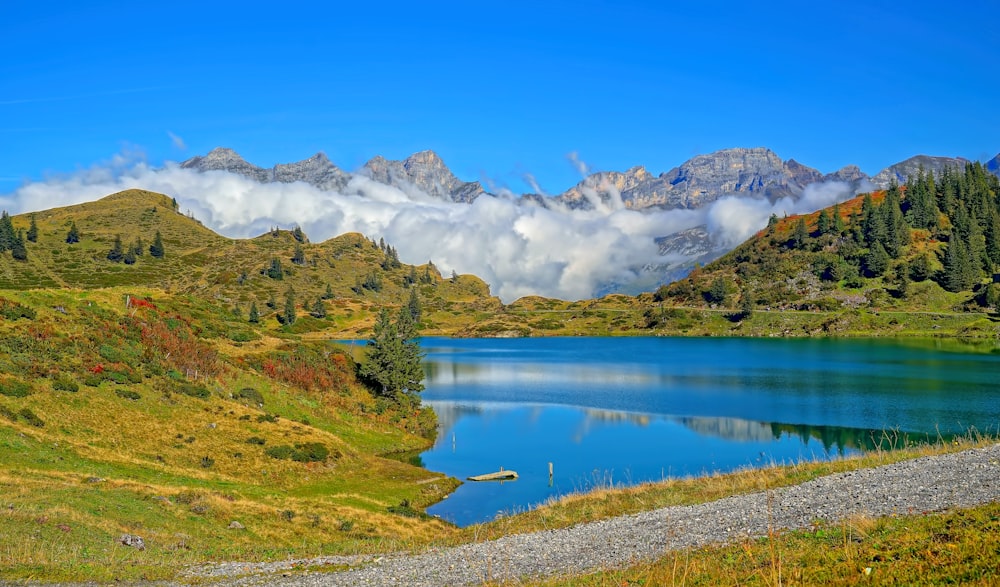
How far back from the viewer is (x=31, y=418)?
46.2 m

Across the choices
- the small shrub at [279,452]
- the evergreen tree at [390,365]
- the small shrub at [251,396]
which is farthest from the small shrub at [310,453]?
the evergreen tree at [390,365]

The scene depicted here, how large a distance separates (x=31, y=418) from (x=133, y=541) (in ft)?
80.5

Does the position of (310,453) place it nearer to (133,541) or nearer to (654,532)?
(133,541)

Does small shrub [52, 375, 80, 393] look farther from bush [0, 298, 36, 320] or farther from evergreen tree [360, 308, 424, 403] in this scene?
evergreen tree [360, 308, 424, 403]

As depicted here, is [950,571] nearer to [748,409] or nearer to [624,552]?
[624,552]

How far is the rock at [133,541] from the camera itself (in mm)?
27998

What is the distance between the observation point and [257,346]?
297 feet

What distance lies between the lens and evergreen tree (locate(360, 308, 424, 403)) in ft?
290

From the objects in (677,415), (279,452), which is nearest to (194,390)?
(279,452)

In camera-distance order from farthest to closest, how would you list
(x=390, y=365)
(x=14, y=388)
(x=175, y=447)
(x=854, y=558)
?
1. (x=390, y=365)
2. (x=175, y=447)
3. (x=14, y=388)
4. (x=854, y=558)

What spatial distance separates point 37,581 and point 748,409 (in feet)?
296

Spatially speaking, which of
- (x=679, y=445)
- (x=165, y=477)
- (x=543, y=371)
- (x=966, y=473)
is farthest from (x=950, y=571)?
(x=543, y=371)

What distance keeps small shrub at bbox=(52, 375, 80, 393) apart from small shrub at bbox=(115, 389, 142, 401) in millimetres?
3218

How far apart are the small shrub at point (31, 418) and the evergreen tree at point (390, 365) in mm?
44011
